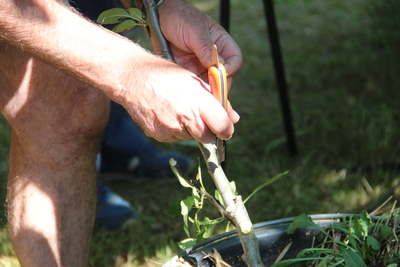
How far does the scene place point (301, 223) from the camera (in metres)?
1.08

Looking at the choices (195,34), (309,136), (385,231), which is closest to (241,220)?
(385,231)

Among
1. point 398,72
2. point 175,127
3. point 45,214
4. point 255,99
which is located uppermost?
point 175,127

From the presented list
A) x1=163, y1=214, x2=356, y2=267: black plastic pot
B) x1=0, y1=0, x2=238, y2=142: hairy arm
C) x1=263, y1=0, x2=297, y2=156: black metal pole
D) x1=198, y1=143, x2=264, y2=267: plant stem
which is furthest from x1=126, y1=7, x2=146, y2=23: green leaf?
x1=263, y1=0, x2=297, y2=156: black metal pole

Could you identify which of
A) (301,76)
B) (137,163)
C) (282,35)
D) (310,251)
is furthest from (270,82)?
(310,251)

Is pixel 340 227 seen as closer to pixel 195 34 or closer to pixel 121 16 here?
pixel 195 34

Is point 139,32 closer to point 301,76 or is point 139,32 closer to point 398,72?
point 301,76

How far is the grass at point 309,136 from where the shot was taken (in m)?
1.91

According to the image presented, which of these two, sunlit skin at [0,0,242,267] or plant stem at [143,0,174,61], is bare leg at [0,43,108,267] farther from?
plant stem at [143,0,174,61]

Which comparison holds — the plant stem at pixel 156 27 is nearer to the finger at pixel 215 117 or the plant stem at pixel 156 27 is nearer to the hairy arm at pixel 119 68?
the hairy arm at pixel 119 68

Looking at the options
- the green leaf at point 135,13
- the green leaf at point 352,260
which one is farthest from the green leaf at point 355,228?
the green leaf at point 135,13

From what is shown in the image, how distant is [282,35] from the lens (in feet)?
12.3

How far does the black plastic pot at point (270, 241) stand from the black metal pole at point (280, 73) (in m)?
1.12

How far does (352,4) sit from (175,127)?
3.69 metres

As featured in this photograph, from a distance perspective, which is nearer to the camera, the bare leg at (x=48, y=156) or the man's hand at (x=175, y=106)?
the man's hand at (x=175, y=106)
